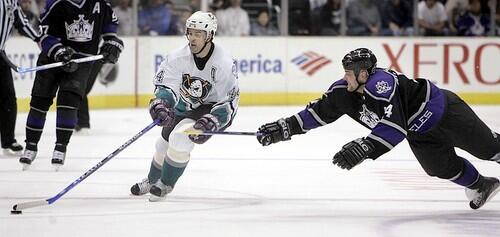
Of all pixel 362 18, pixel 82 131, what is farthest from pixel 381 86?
pixel 362 18

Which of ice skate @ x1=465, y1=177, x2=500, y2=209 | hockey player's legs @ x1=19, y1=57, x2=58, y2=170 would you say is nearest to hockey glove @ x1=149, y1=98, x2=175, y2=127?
ice skate @ x1=465, y1=177, x2=500, y2=209

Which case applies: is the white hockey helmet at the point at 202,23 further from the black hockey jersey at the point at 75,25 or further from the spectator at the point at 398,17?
the spectator at the point at 398,17

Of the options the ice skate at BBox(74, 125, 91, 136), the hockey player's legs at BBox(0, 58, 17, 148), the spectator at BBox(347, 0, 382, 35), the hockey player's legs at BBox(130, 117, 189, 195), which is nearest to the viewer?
the hockey player's legs at BBox(130, 117, 189, 195)

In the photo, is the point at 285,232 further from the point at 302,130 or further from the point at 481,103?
the point at 481,103

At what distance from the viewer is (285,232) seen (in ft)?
14.4

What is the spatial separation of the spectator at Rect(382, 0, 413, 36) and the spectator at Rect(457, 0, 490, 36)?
581mm

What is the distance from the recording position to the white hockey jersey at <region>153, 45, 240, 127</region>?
5293mm

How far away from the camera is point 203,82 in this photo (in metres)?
5.32

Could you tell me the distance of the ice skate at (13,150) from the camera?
293 inches

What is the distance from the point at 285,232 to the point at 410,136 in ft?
3.08

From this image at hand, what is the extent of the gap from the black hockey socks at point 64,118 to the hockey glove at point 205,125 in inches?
63.8

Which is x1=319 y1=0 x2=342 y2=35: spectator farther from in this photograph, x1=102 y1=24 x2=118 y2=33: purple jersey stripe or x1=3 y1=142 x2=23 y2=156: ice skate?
x1=102 y1=24 x2=118 y2=33: purple jersey stripe

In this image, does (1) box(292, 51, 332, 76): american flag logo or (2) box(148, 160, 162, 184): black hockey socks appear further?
(1) box(292, 51, 332, 76): american flag logo

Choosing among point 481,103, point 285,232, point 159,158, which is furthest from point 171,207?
point 481,103
